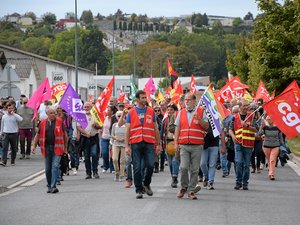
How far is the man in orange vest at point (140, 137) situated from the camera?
15656 millimetres

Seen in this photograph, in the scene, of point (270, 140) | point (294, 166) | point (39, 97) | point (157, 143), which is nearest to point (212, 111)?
point (157, 143)

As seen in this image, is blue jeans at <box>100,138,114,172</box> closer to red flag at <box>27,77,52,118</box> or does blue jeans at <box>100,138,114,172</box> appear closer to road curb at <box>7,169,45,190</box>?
road curb at <box>7,169,45,190</box>

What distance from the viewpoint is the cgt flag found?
20.9 m

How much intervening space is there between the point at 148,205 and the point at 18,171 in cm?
886

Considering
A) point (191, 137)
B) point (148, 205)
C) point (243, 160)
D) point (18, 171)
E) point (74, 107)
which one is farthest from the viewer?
point (18, 171)

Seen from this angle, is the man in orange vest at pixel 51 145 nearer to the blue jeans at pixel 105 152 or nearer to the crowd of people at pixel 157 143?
the crowd of people at pixel 157 143

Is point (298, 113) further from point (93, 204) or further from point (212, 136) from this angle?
point (93, 204)

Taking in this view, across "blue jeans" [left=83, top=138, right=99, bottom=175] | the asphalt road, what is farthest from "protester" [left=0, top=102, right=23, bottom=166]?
the asphalt road

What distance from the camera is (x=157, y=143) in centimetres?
1581

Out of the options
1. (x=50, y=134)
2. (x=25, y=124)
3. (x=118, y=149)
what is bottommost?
(x=118, y=149)

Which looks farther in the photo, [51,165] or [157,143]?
[51,165]

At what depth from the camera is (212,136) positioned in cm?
1731

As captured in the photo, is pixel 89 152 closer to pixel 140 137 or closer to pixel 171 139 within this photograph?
pixel 171 139

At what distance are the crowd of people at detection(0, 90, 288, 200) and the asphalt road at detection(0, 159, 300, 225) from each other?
1.17 feet
